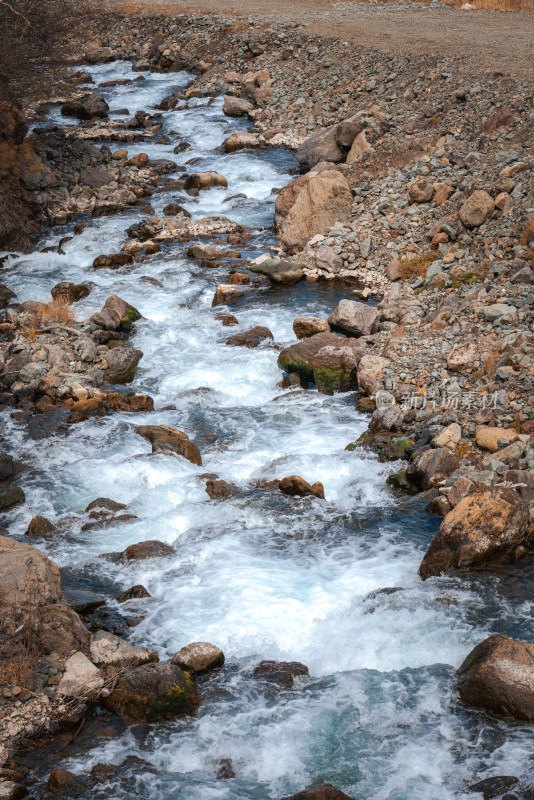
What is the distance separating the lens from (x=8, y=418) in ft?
41.3

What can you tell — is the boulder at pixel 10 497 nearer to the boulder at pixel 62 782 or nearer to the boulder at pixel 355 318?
the boulder at pixel 62 782

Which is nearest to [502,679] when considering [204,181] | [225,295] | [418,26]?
[225,295]

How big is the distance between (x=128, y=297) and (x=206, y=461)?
646cm

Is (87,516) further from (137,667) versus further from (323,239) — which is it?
(323,239)

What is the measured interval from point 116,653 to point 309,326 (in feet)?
27.6

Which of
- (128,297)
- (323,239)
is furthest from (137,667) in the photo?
(323,239)

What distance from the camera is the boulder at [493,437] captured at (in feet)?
34.0

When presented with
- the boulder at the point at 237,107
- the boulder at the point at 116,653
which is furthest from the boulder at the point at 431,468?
the boulder at the point at 237,107

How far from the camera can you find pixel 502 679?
6801mm

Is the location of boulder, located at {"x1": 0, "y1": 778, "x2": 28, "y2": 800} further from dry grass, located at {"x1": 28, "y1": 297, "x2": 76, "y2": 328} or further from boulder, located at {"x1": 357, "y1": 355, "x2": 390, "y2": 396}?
dry grass, located at {"x1": 28, "y1": 297, "x2": 76, "y2": 328}

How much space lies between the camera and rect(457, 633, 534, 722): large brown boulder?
6.71 metres

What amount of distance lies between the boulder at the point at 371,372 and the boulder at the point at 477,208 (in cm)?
411

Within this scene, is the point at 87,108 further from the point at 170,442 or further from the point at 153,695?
the point at 153,695

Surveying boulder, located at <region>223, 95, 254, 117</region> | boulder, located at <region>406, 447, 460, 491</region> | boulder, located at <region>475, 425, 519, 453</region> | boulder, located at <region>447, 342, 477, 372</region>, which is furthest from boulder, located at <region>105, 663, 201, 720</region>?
boulder, located at <region>223, 95, 254, 117</region>
